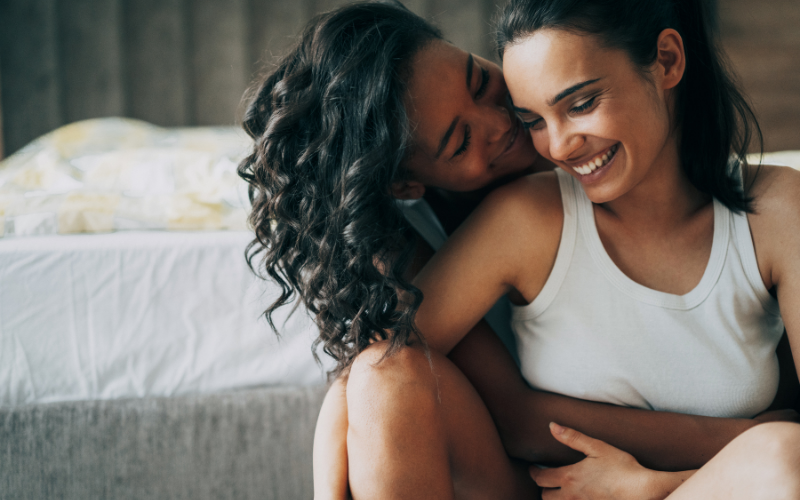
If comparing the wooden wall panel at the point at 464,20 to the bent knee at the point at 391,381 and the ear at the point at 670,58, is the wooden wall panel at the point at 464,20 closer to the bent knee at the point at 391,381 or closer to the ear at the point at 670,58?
the ear at the point at 670,58

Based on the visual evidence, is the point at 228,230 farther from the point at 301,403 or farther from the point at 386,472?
the point at 386,472

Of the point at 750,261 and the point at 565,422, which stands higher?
the point at 750,261

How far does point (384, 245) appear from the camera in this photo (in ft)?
2.58

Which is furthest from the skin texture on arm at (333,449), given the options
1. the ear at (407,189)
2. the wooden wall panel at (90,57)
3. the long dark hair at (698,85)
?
the wooden wall panel at (90,57)

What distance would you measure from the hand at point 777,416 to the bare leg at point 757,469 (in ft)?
0.73

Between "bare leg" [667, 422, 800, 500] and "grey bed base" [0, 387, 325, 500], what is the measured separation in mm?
588

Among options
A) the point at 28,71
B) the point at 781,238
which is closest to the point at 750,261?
the point at 781,238

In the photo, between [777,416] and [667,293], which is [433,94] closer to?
[667,293]

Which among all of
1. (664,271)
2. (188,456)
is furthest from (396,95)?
(188,456)

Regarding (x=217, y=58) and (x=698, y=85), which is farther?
(x=217, y=58)

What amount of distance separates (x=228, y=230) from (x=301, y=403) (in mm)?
317

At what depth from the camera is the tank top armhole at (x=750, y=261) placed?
30.0 inches

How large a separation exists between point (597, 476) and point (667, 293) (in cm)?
26

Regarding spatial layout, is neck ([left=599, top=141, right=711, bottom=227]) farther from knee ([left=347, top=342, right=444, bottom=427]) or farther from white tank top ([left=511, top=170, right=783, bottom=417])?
knee ([left=347, top=342, right=444, bottom=427])
